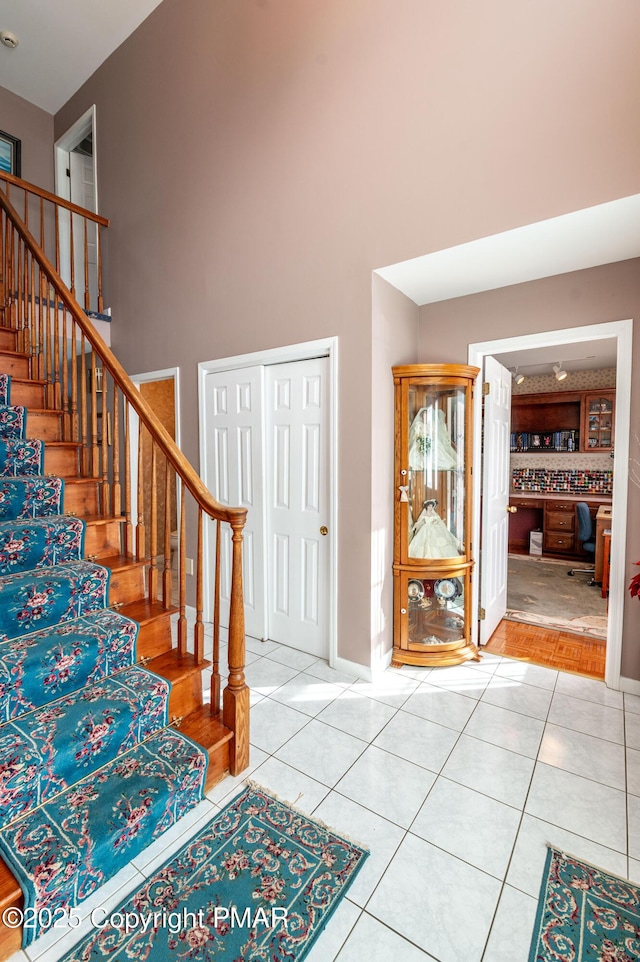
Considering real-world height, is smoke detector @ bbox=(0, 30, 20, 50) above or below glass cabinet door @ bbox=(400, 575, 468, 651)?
above

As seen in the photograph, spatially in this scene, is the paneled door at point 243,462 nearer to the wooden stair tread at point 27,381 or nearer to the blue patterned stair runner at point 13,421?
the wooden stair tread at point 27,381

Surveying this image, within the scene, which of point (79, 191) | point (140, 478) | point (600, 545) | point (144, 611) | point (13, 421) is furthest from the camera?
point (79, 191)

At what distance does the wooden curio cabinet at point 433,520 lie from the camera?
3.03m

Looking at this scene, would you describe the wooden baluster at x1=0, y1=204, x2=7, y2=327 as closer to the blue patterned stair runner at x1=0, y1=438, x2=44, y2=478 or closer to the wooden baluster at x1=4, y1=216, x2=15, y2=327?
the wooden baluster at x1=4, y1=216, x2=15, y2=327

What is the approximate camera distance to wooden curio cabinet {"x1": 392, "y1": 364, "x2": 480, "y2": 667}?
3027 millimetres

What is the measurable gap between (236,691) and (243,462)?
1.84m

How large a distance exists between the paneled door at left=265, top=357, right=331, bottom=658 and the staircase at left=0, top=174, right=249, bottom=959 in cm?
106

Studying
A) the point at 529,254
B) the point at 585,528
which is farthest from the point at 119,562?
the point at 585,528

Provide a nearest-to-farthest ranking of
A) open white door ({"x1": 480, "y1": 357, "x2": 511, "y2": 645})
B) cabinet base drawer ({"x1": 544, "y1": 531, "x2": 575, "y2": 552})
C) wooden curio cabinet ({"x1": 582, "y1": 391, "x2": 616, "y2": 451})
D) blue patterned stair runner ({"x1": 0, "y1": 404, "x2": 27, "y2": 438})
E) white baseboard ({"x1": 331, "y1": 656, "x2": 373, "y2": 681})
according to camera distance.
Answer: blue patterned stair runner ({"x1": 0, "y1": 404, "x2": 27, "y2": 438}) → white baseboard ({"x1": 331, "y1": 656, "x2": 373, "y2": 681}) → open white door ({"x1": 480, "y1": 357, "x2": 511, "y2": 645}) → wooden curio cabinet ({"x1": 582, "y1": 391, "x2": 616, "y2": 451}) → cabinet base drawer ({"x1": 544, "y1": 531, "x2": 575, "y2": 552})

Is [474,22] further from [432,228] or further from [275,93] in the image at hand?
[275,93]

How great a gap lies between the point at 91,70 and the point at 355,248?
13.9 ft

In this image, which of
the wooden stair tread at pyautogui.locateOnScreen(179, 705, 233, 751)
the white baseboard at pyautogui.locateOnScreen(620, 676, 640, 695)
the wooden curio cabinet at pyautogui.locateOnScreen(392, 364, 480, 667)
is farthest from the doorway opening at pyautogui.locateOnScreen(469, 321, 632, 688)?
the wooden stair tread at pyautogui.locateOnScreen(179, 705, 233, 751)

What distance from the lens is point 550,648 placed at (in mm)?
3299

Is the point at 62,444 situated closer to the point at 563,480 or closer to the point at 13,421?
the point at 13,421
